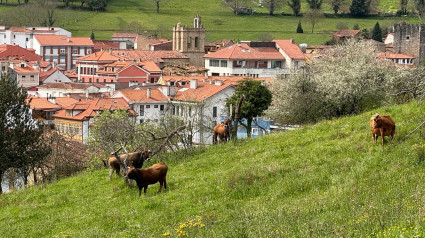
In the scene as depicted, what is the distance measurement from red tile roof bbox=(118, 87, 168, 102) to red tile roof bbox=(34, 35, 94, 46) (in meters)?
54.8

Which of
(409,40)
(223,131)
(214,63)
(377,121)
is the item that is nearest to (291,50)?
(214,63)

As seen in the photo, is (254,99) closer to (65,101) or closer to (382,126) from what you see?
(382,126)

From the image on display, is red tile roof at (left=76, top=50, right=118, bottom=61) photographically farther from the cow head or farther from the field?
the cow head

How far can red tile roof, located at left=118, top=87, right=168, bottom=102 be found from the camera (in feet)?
248

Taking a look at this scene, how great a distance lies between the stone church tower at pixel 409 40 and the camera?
110875 mm

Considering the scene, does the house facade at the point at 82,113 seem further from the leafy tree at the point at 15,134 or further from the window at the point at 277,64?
the window at the point at 277,64

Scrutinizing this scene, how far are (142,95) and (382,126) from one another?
200 feet

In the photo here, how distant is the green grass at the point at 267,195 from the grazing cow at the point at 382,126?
303 mm

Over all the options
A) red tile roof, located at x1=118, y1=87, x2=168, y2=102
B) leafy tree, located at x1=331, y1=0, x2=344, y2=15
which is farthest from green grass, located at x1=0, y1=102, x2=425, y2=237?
leafy tree, located at x1=331, y1=0, x2=344, y2=15

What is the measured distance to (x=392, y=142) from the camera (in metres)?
17.4

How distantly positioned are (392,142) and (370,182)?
2905 mm

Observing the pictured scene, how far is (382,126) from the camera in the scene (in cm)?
1723

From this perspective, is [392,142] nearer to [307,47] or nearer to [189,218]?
[189,218]

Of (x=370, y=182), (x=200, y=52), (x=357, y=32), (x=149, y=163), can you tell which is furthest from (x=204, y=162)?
(x=357, y=32)
